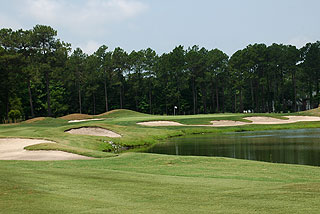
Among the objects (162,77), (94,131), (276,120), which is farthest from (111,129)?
(162,77)

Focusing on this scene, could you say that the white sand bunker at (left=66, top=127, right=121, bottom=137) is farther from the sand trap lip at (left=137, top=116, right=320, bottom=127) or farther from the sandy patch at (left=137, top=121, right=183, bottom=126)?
the sand trap lip at (left=137, top=116, right=320, bottom=127)

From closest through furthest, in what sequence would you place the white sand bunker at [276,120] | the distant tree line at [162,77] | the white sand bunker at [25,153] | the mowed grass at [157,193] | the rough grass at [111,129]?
1. the mowed grass at [157,193]
2. the white sand bunker at [25,153]
3. the rough grass at [111,129]
4. the white sand bunker at [276,120]
5. the distant tree line at [162,77]

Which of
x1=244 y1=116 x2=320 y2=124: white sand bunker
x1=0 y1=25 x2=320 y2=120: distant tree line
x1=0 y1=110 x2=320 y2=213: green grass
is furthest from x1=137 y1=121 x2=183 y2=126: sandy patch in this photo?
x1=0 y1=25 x2=320 y2=120: distant tree line

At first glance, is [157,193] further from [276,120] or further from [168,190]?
[276,120]

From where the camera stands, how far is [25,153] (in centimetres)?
2620

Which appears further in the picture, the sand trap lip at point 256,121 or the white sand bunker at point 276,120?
the white sand bunker at point 276,120

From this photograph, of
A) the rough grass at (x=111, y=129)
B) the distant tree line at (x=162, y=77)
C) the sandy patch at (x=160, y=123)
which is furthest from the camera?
the distant tree line at (x=162, y=77)

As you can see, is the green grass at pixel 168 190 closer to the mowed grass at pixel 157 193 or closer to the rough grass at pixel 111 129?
the mowed grass at pixel 157 193

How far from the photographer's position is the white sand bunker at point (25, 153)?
79.6 feet

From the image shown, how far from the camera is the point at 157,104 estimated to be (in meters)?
115

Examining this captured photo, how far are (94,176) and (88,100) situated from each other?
100599 mm

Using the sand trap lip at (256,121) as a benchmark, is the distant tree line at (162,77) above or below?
above

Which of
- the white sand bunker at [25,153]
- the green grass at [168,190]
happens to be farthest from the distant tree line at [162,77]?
the green grass at [168,190]

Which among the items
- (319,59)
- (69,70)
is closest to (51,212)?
(69,70)
